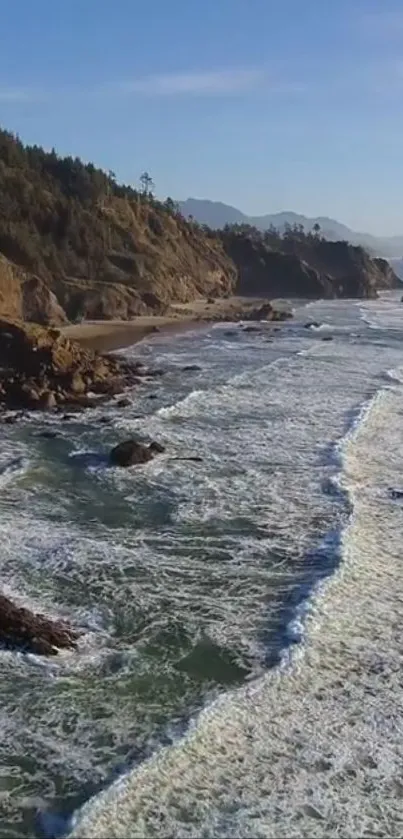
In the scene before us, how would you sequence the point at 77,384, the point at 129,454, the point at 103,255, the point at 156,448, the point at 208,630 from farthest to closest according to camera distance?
the point at 103,255
the point at 77,384
the point at 156,448
the point at 129,454
the point at 208,630

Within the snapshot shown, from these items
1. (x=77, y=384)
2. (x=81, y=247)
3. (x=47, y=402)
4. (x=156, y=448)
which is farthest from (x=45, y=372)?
(x=81, y=247)

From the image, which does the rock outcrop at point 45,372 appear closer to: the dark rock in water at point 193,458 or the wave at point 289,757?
the dark rock in water at point 193,458

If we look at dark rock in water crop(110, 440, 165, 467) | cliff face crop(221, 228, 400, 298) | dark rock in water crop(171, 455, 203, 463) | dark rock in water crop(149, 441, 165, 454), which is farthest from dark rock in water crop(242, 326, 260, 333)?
cliff face crop(221, 228, 400, 298)

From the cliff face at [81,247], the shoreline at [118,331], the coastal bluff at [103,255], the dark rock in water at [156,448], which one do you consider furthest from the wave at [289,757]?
the cliff face at [81,247]

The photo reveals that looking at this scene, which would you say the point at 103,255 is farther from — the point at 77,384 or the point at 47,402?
the point at 47,402

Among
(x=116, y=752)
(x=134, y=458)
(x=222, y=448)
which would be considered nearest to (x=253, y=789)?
(x=116, y=752)

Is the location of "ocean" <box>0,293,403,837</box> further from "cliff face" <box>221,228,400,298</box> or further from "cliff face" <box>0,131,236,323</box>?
"cliff face" <box>221,228,400,298</box>
